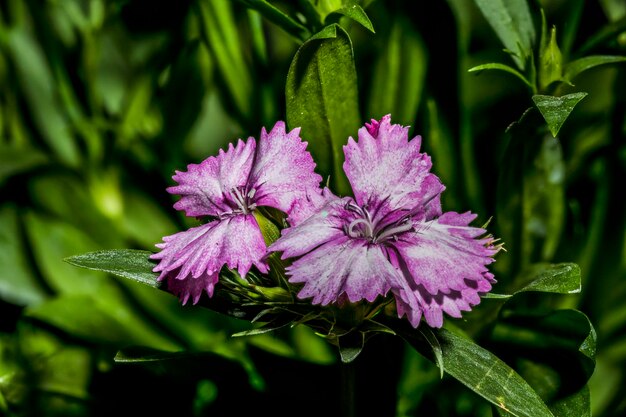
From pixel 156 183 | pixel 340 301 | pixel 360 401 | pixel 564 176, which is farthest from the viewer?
pixel 156 183

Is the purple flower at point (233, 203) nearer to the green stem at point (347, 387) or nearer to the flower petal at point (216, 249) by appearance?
the flower petal at point (216, 249)

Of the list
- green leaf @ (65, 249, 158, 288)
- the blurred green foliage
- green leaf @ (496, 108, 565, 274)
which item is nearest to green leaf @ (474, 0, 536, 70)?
the blurred green foliage

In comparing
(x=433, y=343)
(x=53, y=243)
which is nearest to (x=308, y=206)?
(x=433, y=343)

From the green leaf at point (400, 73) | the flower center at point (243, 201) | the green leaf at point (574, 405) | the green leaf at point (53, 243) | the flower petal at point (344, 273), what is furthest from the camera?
the green leaf at point (53, 243)

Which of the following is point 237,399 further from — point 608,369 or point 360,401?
point 608,369

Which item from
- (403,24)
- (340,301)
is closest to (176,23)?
(403,24)

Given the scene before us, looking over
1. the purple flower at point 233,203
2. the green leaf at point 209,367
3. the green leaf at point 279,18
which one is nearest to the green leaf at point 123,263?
the purple flower at point 233,203
